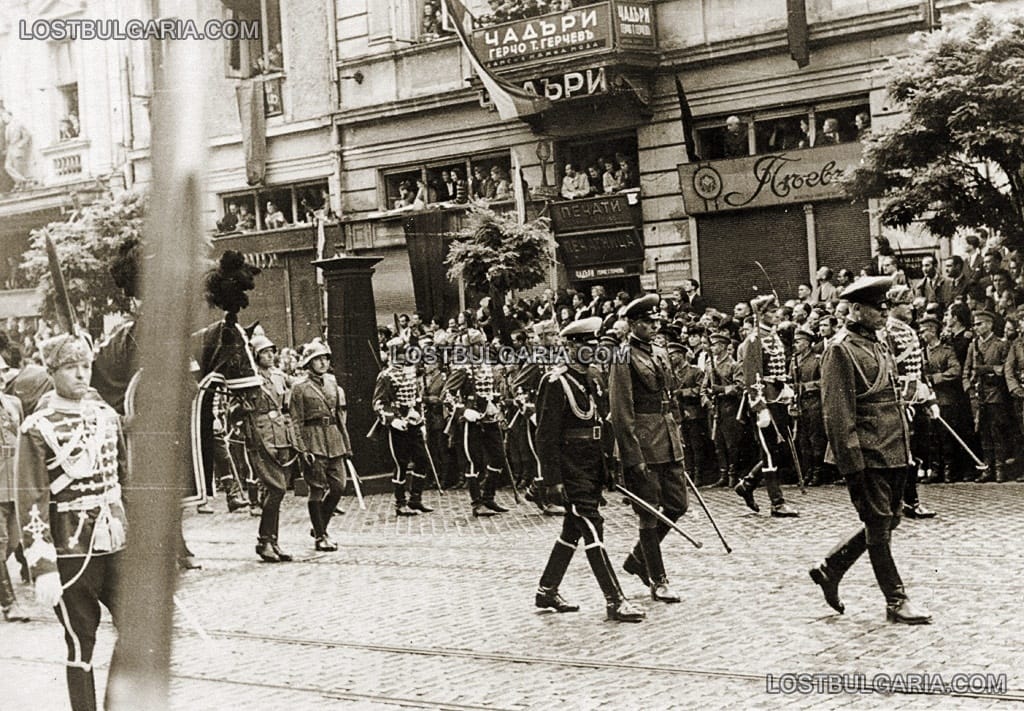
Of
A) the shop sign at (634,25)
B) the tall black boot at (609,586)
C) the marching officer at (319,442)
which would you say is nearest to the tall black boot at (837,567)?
the tall black boot at (609,586)

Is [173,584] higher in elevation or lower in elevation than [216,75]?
lower

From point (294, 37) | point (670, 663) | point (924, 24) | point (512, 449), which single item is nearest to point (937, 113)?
point (924, 24)

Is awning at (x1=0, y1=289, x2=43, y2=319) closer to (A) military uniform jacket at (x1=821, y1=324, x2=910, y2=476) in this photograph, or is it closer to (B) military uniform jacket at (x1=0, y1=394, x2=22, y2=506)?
(B) military uniform jacket at (x1=0, y1=394, x2=22, y2=506)

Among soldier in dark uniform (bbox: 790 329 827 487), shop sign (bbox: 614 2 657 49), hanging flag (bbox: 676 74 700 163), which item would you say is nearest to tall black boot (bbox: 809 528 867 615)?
soldier in dark uniform (bbox: 790 329 827 487)

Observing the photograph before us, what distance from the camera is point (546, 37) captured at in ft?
77.2

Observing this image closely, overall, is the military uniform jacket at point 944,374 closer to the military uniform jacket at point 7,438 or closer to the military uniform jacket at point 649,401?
the military uniform jacket at point 649,401

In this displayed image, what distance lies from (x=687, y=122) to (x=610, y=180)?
204cm

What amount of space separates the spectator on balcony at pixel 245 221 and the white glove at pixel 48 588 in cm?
2433

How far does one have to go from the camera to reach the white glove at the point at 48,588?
20.2ft

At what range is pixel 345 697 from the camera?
7293mm

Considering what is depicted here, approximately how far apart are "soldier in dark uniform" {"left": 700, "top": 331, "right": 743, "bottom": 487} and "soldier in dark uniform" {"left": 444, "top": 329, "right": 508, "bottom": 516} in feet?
8.89

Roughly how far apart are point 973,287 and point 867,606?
8.61m

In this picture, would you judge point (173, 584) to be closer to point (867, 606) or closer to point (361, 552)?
point (867, 606)

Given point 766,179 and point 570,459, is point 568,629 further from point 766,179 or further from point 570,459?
point 766,179
